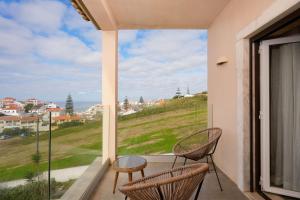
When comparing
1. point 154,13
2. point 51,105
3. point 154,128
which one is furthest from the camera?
point 154,128

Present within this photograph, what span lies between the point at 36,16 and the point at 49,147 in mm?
2019

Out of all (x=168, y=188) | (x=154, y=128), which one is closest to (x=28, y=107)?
(x=168, y=188)

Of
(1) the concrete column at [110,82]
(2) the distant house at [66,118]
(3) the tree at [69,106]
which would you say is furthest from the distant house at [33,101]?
(1) the concrete column at [110,82]

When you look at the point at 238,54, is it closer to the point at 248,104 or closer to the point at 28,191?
the point at 248,104

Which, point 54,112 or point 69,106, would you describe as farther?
point 69,106

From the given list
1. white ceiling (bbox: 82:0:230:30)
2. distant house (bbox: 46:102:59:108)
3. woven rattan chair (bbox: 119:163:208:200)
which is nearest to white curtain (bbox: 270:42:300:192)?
white ceiling (bbox: 82:0:230:30)

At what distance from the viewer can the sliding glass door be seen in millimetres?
2680

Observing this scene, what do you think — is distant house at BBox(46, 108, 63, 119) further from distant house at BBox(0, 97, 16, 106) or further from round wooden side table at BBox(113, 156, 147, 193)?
round wooden side table at BBox(113, 156, 147, 193)

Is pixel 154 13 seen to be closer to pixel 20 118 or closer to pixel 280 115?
pixel 280 115

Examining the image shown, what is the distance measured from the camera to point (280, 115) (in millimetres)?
2824

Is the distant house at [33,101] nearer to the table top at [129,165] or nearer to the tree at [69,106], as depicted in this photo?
the tree at [69,106]

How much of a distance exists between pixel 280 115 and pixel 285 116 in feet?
0.20

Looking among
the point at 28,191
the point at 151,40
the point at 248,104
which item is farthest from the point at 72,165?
the point at 151,40

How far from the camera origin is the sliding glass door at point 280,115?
268 centimetres
